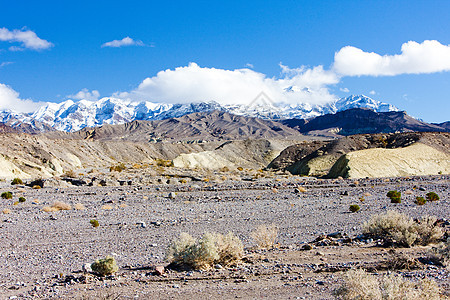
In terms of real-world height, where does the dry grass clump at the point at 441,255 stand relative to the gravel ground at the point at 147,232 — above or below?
above

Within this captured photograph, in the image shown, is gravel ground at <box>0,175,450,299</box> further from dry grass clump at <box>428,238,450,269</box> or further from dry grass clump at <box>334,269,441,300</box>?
dry grass clump at <box>334,269,441,300</box>

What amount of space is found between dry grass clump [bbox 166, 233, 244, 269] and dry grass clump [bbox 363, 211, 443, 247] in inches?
182

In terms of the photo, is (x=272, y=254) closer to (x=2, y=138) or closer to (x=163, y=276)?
(x=163, y=276)

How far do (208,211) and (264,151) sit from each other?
6741cm

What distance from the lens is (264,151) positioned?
8750 centimetres

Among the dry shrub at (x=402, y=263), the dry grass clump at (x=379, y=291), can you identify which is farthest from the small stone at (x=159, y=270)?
the dry shrub at (x=402, y=263)

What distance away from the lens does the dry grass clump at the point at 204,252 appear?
903 centimetres

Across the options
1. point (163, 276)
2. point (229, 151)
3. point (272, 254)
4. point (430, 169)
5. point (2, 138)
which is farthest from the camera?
point (229, 151)

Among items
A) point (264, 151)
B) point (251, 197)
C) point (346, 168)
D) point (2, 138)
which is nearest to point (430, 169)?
point (346, 168)

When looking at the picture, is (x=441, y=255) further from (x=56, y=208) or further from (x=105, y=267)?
(x=56, y=208)

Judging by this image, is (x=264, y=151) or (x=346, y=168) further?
(x=264, y=151)

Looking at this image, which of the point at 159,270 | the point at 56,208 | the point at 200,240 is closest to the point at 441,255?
the point at 200,240

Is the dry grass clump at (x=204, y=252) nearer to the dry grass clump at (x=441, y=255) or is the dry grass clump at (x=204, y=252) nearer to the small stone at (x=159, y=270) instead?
the small stone at (x=159, y=270)

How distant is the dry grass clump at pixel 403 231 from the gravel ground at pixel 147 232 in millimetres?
1384
